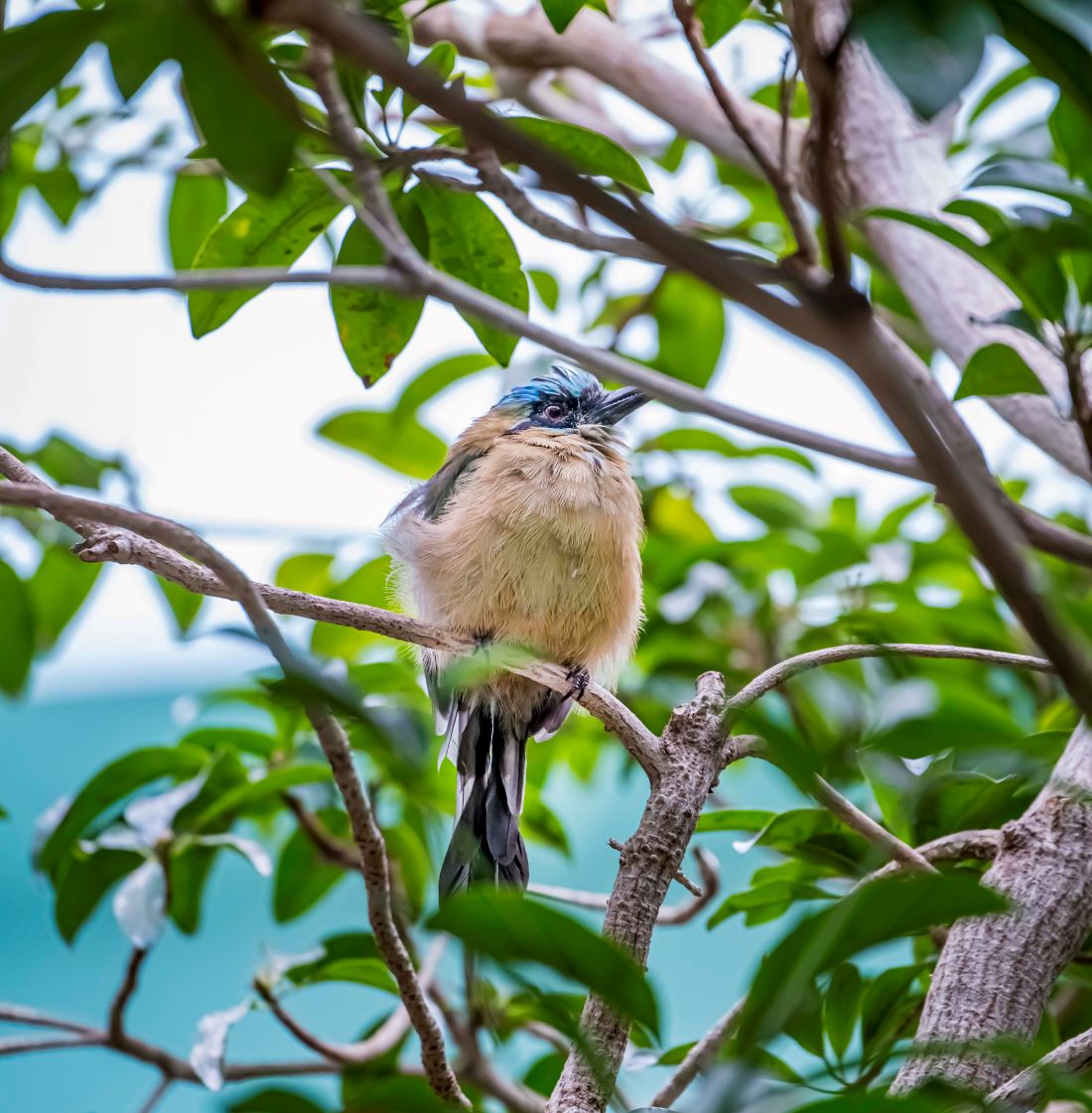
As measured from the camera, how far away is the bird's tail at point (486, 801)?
1674 mm

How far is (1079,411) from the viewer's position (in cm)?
112

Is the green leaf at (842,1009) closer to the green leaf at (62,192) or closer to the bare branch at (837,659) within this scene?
the bare branch at (837,659)

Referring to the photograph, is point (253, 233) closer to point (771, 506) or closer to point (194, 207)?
point (194, 207)

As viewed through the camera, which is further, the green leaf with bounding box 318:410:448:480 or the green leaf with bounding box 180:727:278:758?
the green leaf with bounding box 318:410:448:480

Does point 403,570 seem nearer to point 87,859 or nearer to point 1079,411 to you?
point 87,859

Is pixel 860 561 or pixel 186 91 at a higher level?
pixel 860 561

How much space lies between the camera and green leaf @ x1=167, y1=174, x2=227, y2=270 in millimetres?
2061

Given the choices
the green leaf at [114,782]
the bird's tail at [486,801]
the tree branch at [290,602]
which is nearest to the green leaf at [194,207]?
the green leaf at [114,782]

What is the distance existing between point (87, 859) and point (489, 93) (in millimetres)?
1731

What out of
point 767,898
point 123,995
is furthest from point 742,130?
point 123,995

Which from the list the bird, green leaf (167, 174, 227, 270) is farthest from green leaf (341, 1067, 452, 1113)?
green leaf (167, 174, 227, 270)

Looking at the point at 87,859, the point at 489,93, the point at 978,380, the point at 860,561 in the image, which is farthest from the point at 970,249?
the point at 489,93

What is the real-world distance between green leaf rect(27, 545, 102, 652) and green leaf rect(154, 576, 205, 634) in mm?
164

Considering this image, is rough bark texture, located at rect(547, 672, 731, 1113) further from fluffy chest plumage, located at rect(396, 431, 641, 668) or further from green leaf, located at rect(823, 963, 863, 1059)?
fluffy chest plumage, located at rect(396, 431, 641, 668)
